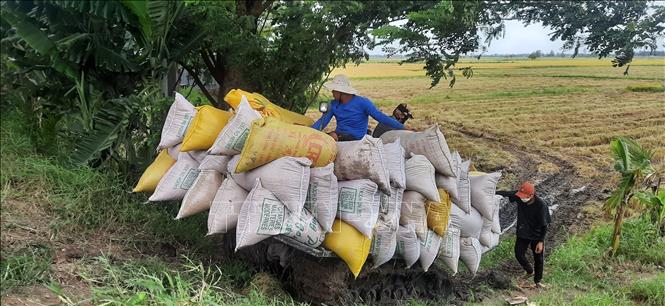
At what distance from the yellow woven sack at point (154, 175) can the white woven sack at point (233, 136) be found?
0.47 m

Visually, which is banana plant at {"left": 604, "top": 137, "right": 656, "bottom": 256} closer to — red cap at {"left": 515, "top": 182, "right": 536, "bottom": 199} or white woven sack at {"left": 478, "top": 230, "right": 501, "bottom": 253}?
red cap at {"left": 515, "top": 182, "right": 536, "bottom": 199}

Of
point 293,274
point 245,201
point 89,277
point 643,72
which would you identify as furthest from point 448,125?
point 89,277

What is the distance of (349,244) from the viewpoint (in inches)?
121

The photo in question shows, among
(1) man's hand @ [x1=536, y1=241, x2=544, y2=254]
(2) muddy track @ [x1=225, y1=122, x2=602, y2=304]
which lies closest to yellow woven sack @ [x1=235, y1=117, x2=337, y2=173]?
(2) muddy track @ [x1=225, y1=122, x2=602, y2=304]

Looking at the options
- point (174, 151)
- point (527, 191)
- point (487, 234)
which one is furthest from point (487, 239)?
point (174, 151)

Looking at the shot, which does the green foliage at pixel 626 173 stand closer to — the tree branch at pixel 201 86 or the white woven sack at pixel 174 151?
the tree branch at pixel 201 86

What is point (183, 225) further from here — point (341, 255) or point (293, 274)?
point (341, 255)

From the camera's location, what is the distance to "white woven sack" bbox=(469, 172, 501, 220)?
4031 millimetres

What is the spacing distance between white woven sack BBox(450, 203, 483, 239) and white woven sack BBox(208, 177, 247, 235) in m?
1.43

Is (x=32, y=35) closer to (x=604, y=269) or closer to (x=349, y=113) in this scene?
(x=349, y=113)

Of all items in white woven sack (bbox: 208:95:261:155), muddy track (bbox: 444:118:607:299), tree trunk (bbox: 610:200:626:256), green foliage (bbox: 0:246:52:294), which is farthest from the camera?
muddy track (bbox: 444:118:607:299)

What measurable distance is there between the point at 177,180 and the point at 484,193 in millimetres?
2032

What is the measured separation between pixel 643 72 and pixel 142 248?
429 cm

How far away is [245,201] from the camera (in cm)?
297
